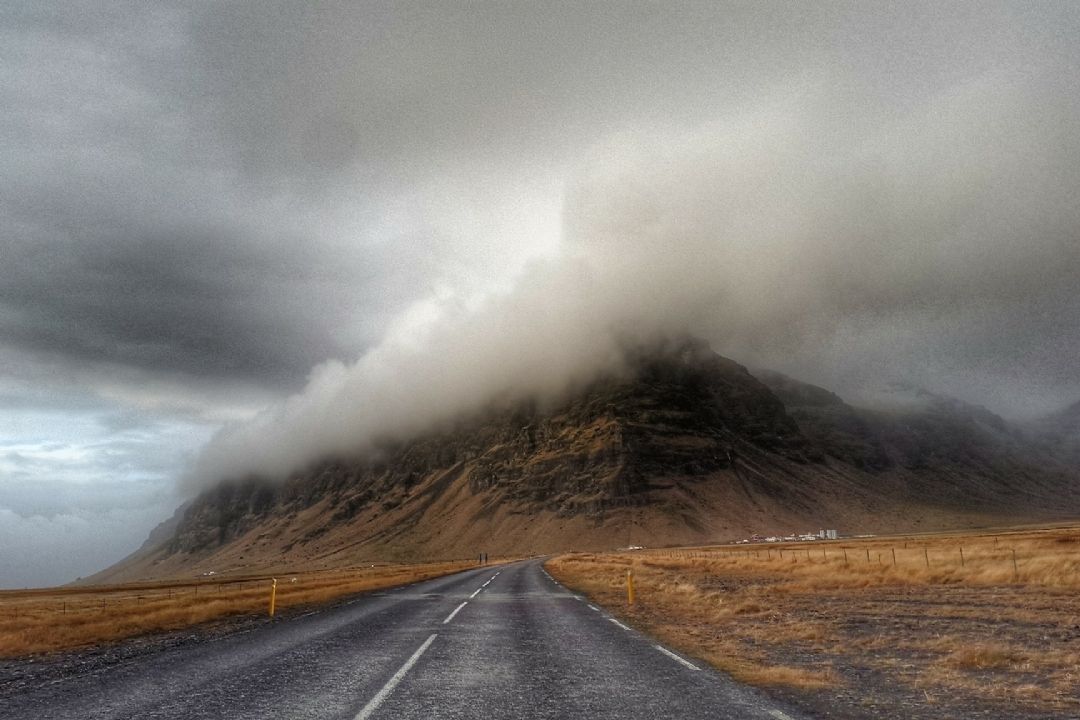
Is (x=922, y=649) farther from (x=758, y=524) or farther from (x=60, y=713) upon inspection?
(x=758, y=524)

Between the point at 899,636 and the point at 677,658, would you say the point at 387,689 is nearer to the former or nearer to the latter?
the point at 677,658


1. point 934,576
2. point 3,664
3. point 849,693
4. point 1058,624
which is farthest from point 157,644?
point 934,576

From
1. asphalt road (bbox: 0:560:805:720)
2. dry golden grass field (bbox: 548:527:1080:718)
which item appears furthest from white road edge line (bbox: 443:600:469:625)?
dry golden grass field (bbox: 548:527:1080:718)

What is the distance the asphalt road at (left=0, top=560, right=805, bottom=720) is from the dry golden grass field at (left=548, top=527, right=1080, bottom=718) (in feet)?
4.90

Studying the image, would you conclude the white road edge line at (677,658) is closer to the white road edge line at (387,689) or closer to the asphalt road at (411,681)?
the asphalt road at (411,681)

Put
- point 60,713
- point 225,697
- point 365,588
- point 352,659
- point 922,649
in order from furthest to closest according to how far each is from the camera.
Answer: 1. point 365,588
2. point 922,649
3. point 352,659
4. point 225,697
5. point 60,713

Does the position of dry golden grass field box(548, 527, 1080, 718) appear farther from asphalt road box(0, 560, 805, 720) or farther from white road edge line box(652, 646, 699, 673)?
asphalt road box(0, 560, 805, 720)

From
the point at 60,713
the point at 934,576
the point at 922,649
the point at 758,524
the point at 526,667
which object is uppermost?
the point at 60,713

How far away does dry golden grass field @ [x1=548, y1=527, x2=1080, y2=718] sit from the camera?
9391 mm

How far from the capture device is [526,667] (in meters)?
11.4

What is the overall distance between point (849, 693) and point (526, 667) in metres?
5.03

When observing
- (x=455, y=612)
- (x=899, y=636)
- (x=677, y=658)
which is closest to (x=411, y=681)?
(x=677, y=658)

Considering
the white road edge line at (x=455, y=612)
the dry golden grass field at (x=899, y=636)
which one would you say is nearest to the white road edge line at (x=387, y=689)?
the dry golden grass field at (x=899, y=636)

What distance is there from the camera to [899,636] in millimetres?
15664
